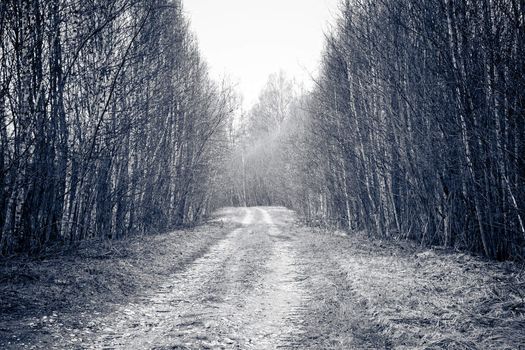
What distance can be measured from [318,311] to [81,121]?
8825mm

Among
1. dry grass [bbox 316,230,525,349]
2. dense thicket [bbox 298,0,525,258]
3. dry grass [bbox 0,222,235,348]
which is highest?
dense thicket [bbox 298,0,525,258]

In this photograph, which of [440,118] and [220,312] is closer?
[220,312]

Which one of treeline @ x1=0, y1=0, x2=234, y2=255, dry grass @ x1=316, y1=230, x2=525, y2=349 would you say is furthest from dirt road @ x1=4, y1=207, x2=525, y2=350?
treeline @ x1=0, y1=0, x2=234, y2=255

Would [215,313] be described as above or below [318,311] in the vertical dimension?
above

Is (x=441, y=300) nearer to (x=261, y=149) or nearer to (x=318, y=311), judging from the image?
(x=318, y=311)

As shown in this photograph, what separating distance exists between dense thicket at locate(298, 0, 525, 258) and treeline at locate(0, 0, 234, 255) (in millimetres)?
6725

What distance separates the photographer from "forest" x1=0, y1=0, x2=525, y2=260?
7578 mm

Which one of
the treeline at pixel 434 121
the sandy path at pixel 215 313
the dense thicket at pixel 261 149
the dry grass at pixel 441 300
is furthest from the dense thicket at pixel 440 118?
the dense thicket at pixel 261 149

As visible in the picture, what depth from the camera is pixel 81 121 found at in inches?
426

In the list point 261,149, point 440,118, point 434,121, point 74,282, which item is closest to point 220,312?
point 74,282

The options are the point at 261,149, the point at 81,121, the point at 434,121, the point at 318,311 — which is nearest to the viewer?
the point at 318,311

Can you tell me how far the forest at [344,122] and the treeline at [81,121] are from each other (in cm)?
6

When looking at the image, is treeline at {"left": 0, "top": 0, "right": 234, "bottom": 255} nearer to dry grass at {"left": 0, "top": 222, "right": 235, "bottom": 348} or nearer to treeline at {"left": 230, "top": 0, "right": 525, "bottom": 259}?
dry grass at {"left": 0, "top": 222, "right": 235, "bottom": 348}

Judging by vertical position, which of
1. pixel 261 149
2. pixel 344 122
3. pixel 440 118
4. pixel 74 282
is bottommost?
pixel 74 282
